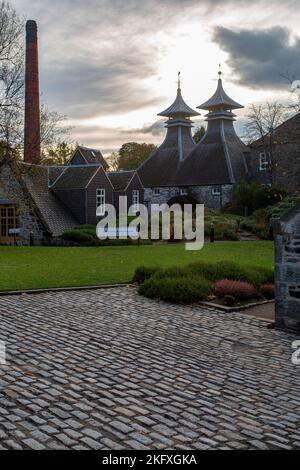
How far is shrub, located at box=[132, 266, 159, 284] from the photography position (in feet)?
46.4

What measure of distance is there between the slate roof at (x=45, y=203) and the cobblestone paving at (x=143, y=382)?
2144cm

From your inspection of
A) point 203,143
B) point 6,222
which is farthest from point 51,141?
point 203,143

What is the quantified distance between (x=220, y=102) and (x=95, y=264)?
116 ft

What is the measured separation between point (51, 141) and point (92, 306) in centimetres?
Result: 2310

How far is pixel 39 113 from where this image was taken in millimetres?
37781

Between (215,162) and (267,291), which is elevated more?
(215,162)

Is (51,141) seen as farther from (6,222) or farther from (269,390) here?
(269,390)

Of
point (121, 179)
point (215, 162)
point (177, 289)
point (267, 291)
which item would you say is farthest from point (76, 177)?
point (177, 289)

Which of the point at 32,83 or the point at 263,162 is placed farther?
the point at 263,162

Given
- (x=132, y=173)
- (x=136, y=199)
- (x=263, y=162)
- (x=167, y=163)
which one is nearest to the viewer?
(x=132, y=173)

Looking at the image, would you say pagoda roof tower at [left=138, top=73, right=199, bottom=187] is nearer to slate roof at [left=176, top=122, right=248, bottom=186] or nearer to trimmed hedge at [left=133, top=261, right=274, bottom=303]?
slate roof at [left=176, top=122, right=248, bottom=186]

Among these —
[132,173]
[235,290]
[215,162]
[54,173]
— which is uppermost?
[215,162]

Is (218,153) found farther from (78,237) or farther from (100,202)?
(78,237)

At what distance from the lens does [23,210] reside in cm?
3162
